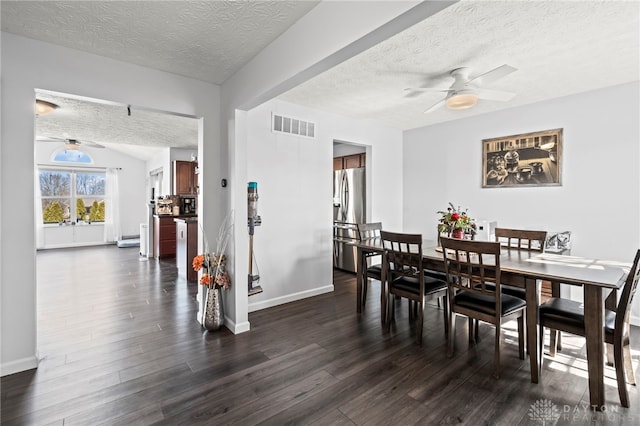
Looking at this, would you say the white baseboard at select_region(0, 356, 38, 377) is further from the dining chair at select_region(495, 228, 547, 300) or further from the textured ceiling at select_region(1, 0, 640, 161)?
the dining chair at select_region(495, 228, 547, 300)

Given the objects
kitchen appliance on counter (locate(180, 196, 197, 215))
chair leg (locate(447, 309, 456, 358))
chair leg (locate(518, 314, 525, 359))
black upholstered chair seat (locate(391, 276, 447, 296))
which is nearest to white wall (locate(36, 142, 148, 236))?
kitchen appliance on counter (locate(180, 196, 197, 215))

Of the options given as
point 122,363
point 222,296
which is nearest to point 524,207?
point 222,296

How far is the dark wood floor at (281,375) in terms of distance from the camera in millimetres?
1859

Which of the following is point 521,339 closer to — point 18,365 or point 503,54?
point 503,54

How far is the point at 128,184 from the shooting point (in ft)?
31.2

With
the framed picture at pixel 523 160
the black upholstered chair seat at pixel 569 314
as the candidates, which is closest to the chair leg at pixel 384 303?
the black upholstered chair seat at pixel 569 314

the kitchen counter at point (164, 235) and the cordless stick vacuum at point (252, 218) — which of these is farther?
the kitchen counter at point (164, 235)

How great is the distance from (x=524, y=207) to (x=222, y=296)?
4089mm

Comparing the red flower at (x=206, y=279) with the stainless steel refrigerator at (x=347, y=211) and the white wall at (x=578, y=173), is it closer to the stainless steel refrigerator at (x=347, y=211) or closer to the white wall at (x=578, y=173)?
the stainless steel refrigerator at (x=347, y=211)

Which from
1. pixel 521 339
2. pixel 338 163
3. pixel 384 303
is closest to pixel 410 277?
pixel 384 303

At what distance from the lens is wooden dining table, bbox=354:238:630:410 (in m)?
1.89

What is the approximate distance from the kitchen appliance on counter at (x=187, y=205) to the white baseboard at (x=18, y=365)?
15.8 feet

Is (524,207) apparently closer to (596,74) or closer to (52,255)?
(596,74)

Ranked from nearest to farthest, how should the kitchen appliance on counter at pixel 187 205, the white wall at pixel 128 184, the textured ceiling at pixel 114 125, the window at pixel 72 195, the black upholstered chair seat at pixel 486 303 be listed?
the black upholstered chair seat at pixel 486 303, the textured ceiling at pixel 114 125, the kitchen appliance on counter at pixel 187 205, the window at pixel 72 195, the white wall at pixel 128 184
